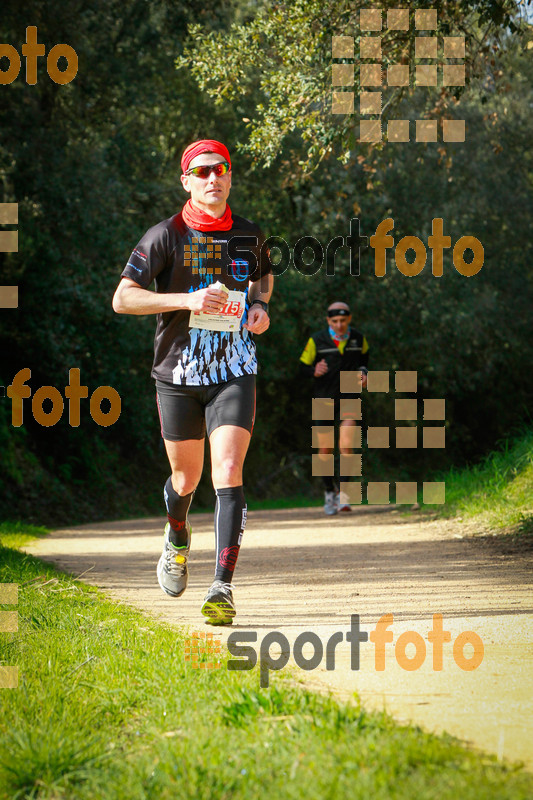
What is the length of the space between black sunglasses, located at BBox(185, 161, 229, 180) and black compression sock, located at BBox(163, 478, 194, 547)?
167 cm

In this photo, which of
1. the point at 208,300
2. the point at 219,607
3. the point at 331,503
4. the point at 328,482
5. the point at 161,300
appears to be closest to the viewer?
the point at 219,607

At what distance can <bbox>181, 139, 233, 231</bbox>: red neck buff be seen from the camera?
16.6 feet

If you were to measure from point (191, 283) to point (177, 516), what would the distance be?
130 cm

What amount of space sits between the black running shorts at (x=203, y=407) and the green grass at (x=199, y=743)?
4.62 feet

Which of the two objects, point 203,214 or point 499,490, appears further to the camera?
point 499,490

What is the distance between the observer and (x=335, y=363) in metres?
11.4

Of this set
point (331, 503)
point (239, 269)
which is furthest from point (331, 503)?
point (239, 269)

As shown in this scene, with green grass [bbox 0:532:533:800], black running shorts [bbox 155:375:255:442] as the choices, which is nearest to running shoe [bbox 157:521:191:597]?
black running shorts [bbox 155:375:255:442]

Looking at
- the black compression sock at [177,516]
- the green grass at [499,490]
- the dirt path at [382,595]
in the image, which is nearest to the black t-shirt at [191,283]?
the black compression sock at [177,516]

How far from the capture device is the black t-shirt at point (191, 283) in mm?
4977

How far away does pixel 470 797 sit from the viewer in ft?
7.00

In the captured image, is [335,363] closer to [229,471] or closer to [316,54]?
[316,54]

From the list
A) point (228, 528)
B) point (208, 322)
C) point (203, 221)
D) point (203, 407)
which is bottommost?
point (228, 528)

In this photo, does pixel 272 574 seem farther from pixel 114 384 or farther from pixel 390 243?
pixel 390 243
